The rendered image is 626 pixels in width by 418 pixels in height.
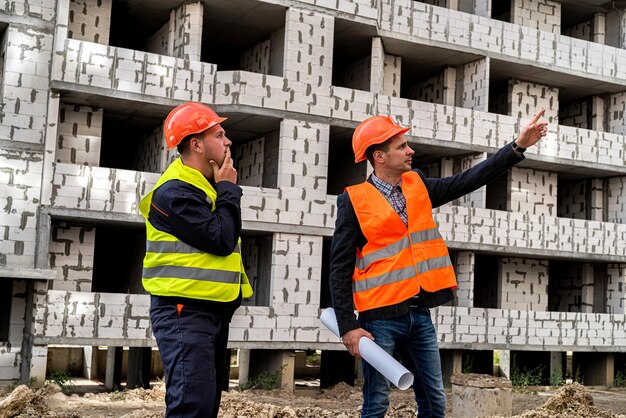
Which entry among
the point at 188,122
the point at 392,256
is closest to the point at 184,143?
the point at 188,122

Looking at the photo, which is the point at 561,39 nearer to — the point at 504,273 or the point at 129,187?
the point at 504,273

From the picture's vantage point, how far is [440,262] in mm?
4664

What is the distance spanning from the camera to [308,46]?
16.0 m

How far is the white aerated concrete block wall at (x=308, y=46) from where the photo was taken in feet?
51.8

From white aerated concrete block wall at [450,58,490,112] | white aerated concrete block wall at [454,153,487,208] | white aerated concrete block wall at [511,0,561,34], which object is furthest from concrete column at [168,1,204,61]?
white aerated concrete block wall at [511,0,561,34]

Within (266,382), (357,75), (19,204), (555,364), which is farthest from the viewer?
(555,364)

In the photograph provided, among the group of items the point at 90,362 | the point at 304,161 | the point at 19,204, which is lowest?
the point at 90,362

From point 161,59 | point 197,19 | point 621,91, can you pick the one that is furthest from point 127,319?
point 621,91

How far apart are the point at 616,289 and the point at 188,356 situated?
19011 millimetres

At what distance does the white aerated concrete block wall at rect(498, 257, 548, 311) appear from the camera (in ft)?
64.0

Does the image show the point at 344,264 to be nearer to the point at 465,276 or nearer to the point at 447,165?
the point at 465,276

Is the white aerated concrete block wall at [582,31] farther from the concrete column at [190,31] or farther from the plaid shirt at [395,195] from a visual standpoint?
the plaid shirt at [395,195]

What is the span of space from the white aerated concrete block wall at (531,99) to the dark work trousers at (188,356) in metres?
17.3

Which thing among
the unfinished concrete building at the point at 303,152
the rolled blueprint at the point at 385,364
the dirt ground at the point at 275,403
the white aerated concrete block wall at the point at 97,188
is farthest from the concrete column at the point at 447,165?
the rolled blueprint at the point at 385,364
